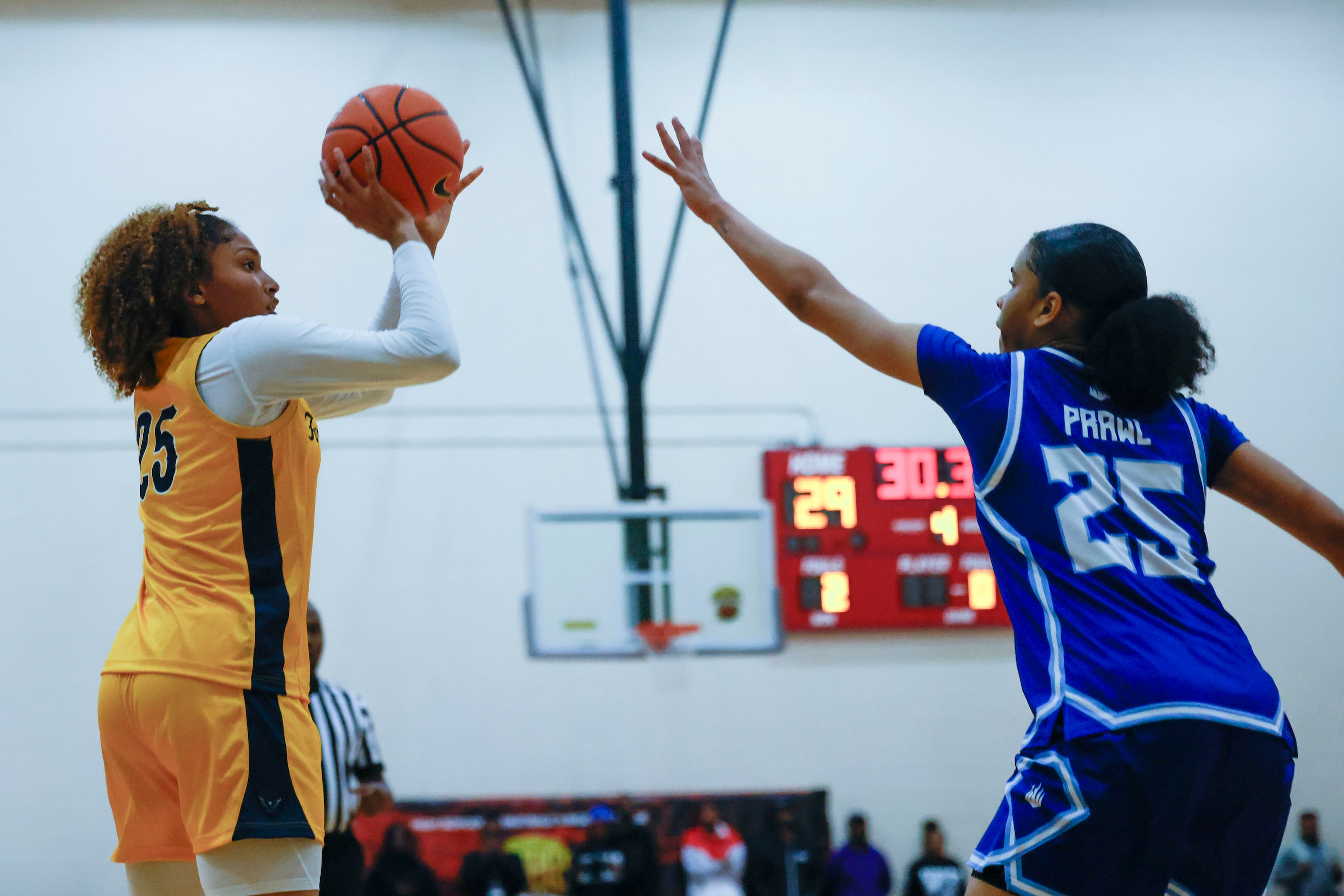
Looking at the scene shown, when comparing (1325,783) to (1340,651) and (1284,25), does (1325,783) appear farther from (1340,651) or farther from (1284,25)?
(1284,25)

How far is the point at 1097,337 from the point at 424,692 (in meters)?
7.39

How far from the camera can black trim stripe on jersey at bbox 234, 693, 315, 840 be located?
1879 millimetres

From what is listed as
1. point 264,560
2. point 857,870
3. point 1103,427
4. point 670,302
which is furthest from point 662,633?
point 1103,427

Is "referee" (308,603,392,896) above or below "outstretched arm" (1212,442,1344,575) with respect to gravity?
below

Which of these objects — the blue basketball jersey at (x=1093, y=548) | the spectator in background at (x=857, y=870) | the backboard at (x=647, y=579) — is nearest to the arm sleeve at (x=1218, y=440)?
the blue basketball jersey at (x=1093, y=548)

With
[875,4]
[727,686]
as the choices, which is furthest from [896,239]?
[727,686]

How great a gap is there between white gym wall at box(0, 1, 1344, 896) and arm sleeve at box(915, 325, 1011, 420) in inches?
275

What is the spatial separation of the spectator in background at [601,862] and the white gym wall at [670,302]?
1.84ft

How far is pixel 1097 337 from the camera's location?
6.12 feet

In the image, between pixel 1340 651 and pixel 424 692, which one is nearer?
pixel 424 692

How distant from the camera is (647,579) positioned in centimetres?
665

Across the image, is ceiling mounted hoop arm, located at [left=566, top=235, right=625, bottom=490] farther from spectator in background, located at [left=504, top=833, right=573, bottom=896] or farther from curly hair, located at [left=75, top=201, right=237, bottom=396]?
curly hair, located at [left=75, top=201, right=237, bottom=396]

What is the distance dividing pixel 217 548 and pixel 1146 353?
1578mm

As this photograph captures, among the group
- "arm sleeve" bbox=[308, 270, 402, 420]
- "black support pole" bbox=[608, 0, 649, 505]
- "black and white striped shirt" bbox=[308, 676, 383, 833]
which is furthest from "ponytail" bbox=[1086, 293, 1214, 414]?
"black support pole" bbox=[608, 0, 649, 505]
